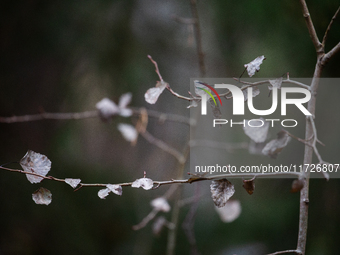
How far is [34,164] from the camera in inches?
11.3

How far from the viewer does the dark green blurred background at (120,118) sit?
0.70 metres

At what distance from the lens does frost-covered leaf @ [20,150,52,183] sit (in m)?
0.29

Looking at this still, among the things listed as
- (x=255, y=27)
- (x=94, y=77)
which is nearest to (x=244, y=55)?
(x=255, y=27)

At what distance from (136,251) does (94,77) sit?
516 millimetres

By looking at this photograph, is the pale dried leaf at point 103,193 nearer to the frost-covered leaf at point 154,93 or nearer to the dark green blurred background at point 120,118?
the frost-covered leaf at point 154,93

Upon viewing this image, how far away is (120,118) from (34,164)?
1.68ft

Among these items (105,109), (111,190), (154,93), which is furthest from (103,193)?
(105,109)

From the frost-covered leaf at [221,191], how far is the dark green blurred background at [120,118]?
442mm

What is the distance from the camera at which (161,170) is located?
31.7 inches

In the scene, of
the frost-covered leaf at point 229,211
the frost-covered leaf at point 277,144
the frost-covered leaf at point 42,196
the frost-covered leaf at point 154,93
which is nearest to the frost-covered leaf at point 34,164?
the frost-covered leaf at point 42,196

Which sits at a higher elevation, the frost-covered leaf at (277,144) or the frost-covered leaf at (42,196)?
the frost-covered leaf at (277,144)

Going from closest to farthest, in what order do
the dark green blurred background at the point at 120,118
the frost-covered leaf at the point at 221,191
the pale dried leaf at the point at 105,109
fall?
1. the frost-covered leaf at the point at 221,191
2. the pale dried leaf at the point at 105,109
3. the dark green blurred background at the point at 120,118

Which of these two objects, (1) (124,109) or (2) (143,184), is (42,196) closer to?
(2) (143,184)

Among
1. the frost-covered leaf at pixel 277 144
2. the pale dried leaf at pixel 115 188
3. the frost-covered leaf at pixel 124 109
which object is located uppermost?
the frost-covered leaf at pixel 124 109
